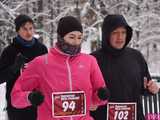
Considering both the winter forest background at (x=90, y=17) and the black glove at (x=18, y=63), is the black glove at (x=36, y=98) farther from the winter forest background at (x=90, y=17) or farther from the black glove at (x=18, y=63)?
the winter forest background at (x=90, y=17)

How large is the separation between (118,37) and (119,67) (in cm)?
24

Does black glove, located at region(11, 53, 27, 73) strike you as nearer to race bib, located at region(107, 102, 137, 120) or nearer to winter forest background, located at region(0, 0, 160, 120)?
race bib, located at region(107, 102, 137, 120)

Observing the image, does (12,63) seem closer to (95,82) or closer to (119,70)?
(119,70)

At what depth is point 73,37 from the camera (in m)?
3.64

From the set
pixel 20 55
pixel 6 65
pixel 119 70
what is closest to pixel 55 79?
pixel 119 70

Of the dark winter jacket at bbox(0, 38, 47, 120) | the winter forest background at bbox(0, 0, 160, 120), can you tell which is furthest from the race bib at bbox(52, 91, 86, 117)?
the winter forest background at bbox(0, 0, 160, 120)

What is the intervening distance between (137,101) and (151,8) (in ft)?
48.9

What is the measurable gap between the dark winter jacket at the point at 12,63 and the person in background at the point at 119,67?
1068 mm

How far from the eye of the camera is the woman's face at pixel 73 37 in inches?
141

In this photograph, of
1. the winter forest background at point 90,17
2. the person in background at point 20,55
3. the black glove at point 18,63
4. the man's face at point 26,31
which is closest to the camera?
the black glove at point 18,63

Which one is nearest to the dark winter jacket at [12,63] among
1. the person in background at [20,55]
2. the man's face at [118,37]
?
the person in background at [20,55]

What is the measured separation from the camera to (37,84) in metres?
3.59

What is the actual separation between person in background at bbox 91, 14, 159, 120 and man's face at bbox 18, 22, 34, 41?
115 centimetres

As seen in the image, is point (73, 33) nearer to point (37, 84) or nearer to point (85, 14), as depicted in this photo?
point (37, 84)
